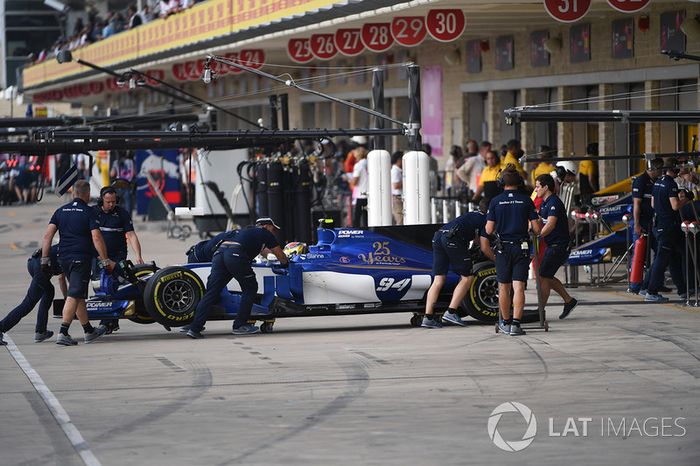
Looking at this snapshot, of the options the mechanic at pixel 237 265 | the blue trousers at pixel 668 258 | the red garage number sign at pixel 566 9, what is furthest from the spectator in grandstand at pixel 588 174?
the mechanic at pixel 237 265

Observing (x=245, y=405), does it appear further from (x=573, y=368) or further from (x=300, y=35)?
(x=300, y=35)

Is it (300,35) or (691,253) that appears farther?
(300,35)

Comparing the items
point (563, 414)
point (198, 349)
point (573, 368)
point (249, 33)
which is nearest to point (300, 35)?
point (249, 33)

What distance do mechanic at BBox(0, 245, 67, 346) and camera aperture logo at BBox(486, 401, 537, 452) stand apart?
636 centimetres

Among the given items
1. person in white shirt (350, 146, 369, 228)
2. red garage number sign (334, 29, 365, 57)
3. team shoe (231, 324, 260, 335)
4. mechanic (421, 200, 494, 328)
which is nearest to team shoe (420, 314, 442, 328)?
mechanic (421, 200, 494, 328)

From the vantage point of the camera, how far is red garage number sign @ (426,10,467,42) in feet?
79.6

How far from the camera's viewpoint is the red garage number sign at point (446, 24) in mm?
24266

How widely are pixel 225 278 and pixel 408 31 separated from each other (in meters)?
11.0

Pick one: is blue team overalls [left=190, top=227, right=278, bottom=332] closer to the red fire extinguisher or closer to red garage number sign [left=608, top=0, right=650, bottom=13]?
the red fire extinguisher

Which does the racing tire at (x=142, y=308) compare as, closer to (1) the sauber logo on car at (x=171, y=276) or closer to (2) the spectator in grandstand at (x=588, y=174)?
(1) the sauber logo on car at (x=171, y=276)

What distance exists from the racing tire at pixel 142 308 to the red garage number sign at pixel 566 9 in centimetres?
704

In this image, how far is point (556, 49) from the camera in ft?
93.1

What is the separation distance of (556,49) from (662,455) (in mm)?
19558

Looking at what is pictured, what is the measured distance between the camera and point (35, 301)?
16109 millimetres
